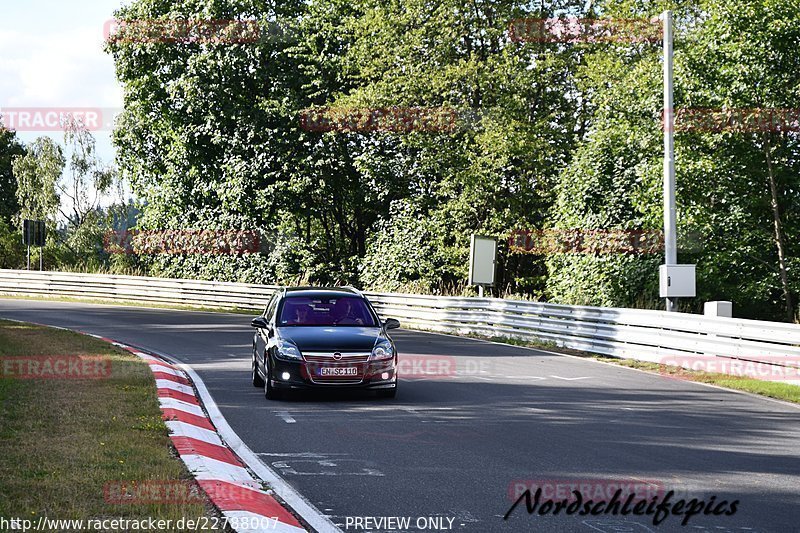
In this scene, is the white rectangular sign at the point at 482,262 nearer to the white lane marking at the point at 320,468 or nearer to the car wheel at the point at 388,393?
the car wheel at the point at 388,393

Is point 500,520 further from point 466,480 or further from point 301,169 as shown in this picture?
point 301,169

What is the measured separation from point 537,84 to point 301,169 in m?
10.5

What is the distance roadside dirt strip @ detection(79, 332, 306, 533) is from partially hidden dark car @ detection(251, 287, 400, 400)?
1.18m

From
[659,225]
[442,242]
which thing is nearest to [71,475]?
[659,225]

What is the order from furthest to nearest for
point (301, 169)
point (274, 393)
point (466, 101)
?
point (301, 169) → point (466, 101) → point (274, 393)

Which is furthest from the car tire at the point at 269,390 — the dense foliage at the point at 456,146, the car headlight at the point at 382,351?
the dense foliage at the point at 456,146

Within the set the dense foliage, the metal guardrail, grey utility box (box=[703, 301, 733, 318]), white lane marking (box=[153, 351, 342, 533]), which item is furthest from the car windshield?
the dense foliage

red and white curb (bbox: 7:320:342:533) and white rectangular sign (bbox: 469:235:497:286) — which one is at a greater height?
white rectangular sign (bbox: 469:235:497:286)

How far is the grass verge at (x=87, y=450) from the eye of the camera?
6.51 m

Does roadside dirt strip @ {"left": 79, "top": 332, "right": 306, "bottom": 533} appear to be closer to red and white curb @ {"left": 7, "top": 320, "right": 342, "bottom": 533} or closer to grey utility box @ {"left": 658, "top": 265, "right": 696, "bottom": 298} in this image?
red and white curb @ {"left": 7, "top": 320, "right": 342, "bottom": 533}

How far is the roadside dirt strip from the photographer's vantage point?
256 inches

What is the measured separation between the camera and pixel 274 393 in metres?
13.1

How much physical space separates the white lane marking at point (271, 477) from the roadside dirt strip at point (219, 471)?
0.08 m

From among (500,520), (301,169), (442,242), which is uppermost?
(301,169)
